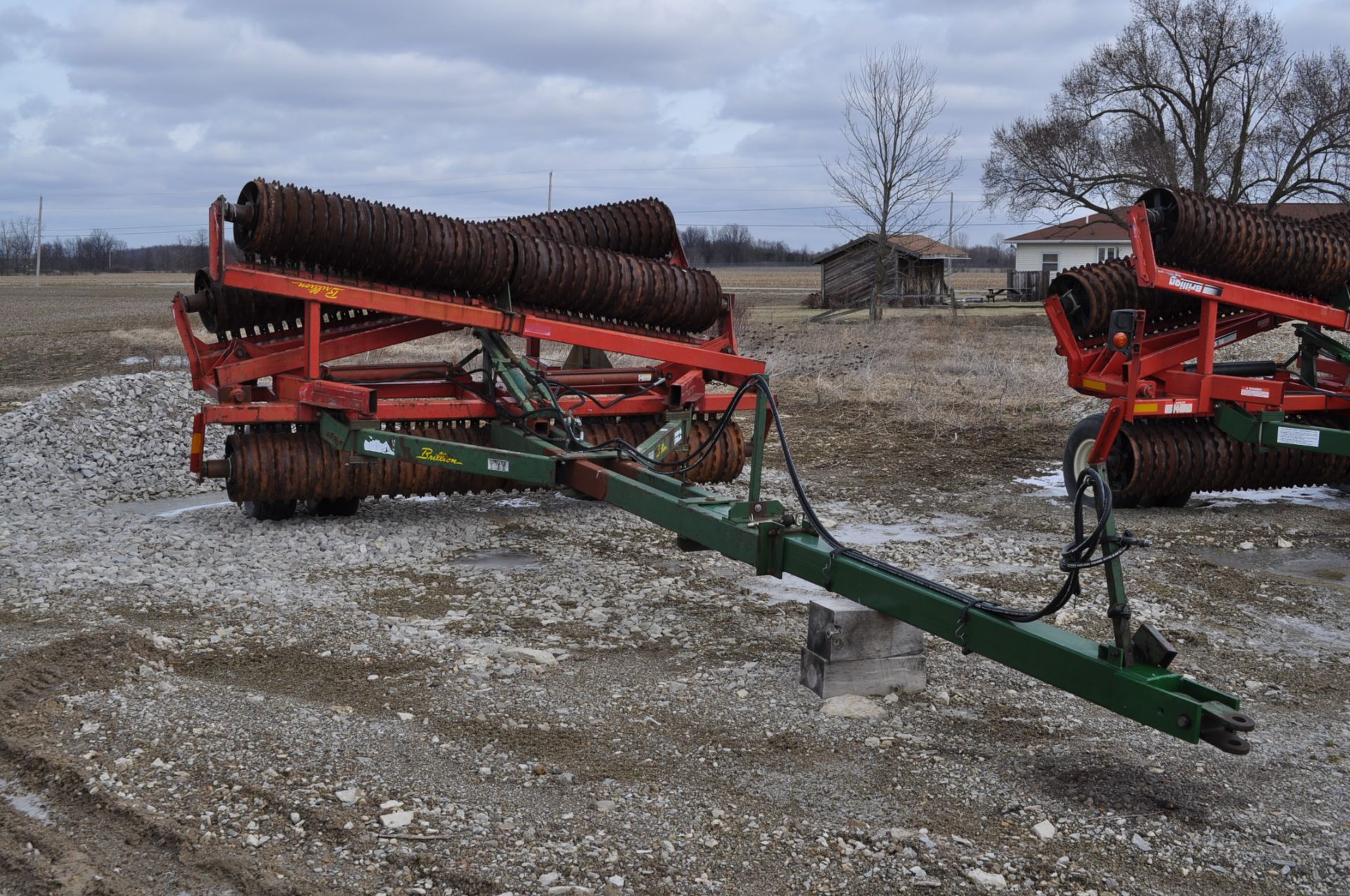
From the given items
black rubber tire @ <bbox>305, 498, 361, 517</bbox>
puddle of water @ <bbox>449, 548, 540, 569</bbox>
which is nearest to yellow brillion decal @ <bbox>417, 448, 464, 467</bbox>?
puddle of water @ <bbox>449, 548, 540, 569</bbox>

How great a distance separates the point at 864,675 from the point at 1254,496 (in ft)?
19.2

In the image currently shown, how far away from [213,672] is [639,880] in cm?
251

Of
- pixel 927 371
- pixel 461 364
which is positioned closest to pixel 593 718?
pixel 461 364

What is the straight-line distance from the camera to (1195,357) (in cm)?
878

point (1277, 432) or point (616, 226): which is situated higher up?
point (616, 226)

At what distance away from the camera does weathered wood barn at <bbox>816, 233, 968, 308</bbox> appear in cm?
3959

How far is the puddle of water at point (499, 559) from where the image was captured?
7219 mm

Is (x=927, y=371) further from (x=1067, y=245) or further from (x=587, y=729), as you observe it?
(x=1067, y=245)

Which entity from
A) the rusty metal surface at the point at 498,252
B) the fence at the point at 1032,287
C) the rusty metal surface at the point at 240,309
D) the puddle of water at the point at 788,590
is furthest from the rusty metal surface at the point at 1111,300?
the fence at the point at 1032,287

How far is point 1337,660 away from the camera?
557 centimetres

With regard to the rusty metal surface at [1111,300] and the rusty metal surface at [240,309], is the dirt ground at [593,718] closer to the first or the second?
the rusty metal surface at [240,309]

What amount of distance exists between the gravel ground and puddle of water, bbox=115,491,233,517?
49cm

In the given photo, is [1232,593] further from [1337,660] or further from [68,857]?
[68,857]

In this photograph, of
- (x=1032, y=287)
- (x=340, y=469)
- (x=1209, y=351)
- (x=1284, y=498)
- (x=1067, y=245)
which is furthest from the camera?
(x=1067, y=245)
